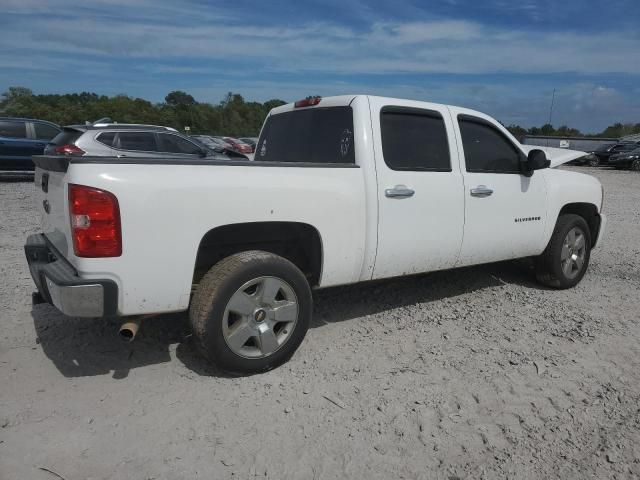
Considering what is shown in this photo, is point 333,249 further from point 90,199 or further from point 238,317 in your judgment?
point 90,199

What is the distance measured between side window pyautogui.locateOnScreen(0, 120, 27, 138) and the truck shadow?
36.4 ft

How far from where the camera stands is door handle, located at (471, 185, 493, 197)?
14.1 ft

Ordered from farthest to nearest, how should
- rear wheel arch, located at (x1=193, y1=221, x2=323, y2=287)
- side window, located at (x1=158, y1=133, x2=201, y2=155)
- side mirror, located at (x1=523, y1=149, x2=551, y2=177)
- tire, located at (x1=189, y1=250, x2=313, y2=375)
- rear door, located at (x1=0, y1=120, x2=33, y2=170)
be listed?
rear door, located at (x1=0, y1=120, x2=33, y2=170), side window, located at (x1=158, y1=133, x2=201, y2=155), side mirror, located at (x1=523, y1=149, x2=551, y2=177), rear wheel arch, located at (x1=193, y1=221, x2=323, y2=287), tire, located at (x1=189, y1=250, x2=313, y2=375)

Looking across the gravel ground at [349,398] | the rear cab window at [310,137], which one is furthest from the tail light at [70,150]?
the rear cab window at [310,137]

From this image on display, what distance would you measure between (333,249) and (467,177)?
1518mm

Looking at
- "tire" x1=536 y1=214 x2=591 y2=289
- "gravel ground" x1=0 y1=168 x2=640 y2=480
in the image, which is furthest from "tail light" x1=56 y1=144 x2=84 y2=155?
"tire" x1=536 y1=214 x2=591 y2=289

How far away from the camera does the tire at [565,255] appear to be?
201 inches

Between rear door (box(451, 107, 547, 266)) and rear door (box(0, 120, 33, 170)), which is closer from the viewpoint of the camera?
rear door (box(451, 107, 547, 266))

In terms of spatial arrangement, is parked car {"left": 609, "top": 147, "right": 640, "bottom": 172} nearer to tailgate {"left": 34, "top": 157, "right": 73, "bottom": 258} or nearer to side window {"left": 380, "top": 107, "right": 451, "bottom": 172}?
side window {"left": 380, "top": 107, "right": 451, "bottom": 172}

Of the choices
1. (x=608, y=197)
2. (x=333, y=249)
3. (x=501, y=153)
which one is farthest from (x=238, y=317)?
(x=608, y=197)

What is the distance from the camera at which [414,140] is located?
4.06 meters

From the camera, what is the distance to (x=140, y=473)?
7.88 feet

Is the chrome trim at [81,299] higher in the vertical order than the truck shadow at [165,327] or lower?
higher

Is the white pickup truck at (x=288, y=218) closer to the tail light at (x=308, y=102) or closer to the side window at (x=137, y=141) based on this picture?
the tail light at (x=308, y=102)
